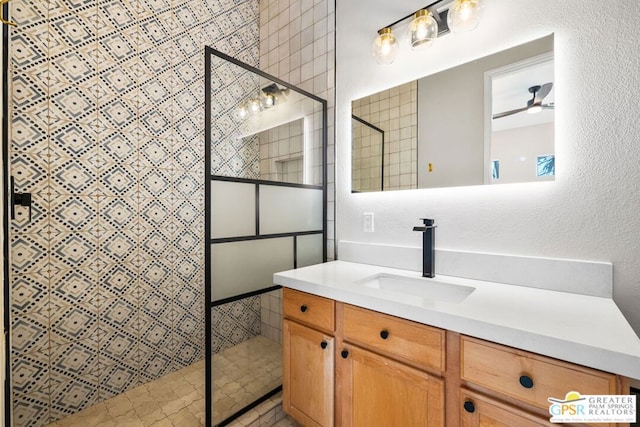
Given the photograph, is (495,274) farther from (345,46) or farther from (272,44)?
(272,44)

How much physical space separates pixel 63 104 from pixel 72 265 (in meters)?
0.92

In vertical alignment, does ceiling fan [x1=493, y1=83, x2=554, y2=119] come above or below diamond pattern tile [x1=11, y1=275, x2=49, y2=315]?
above

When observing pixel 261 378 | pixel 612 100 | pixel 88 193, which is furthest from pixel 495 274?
pixel 88 193

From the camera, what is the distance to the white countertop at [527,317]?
0.69 meters

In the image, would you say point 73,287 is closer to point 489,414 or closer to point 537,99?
point 489,414

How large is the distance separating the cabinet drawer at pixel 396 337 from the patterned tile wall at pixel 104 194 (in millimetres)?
1533

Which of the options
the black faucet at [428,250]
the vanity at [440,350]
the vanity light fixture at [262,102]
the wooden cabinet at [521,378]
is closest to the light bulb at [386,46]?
the vanity light fixture at [262,102]

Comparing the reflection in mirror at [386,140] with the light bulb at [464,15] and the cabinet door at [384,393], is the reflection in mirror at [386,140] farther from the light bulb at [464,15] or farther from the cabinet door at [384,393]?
the cabinet door at [384,393]

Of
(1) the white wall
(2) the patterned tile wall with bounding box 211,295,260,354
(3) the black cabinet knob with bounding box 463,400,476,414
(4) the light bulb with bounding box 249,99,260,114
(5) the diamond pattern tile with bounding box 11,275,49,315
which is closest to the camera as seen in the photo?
(3) the black cabinet knob with bounding box 463,400,476,414

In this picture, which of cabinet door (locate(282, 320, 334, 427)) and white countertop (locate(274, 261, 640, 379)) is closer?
white countertop (locate(274, 261, 640, 379))

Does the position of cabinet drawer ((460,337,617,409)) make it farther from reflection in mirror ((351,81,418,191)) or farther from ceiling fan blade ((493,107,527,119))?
ceiling fan blade ((493,107,527,119))

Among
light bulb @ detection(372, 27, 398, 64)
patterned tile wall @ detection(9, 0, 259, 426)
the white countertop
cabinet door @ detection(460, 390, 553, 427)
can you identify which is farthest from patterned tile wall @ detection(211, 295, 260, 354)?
light bulb @ detection(372, 27, 398, 64)

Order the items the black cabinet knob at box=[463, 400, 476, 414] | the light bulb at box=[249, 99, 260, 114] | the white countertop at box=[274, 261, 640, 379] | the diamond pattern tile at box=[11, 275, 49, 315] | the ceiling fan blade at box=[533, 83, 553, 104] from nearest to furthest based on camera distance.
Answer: the white countertop at box=[274, 261, 640, 379] → the black cabinet knob at box=[463, 400, 476, 414] → the ceiling fan blade at box=[533, 83, 553, 104] → the diamond pattern tile at box=[11, 275, 49, 315] → the light bulb at box=[249, 99, 260, 114]

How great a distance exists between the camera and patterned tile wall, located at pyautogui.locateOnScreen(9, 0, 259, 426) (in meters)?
1.52
